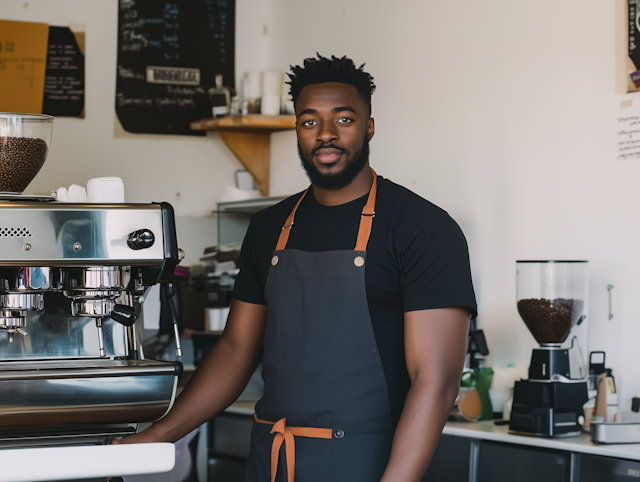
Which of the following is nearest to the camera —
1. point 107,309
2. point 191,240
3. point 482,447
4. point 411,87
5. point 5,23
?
point 107,309

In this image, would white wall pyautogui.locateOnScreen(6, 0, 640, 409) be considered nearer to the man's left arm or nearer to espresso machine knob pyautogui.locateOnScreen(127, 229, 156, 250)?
the man's left arm

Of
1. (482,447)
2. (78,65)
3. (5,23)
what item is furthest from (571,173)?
(5,23)

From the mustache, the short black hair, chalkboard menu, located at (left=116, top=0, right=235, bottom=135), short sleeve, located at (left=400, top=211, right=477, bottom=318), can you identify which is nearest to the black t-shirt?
short sleeve, located at (left=400, top=211, right=477, bottom=318)

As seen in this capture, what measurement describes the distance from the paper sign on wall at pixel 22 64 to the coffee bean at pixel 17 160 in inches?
73.8

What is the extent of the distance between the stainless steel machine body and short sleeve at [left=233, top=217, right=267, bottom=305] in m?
0.42

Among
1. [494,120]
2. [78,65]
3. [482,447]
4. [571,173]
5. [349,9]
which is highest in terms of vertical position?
[349,9]

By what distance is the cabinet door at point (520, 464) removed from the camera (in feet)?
6.88

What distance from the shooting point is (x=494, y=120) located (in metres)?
2.73

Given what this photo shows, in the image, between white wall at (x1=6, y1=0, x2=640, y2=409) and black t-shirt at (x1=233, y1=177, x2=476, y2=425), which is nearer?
black t-shirt at (x1=233, y1=177, x2=476, y2=425)

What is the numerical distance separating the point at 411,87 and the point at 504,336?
3.25ft

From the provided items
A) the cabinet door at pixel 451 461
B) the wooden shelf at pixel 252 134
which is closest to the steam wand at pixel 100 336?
the cabinet door at pixel 451 461

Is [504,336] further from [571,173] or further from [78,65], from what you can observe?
[78,65]

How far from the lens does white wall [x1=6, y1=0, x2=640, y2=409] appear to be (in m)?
2.45

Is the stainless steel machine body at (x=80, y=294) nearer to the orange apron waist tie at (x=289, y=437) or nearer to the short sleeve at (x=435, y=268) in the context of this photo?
the orange apron waist tie at (x=289, y=437)
